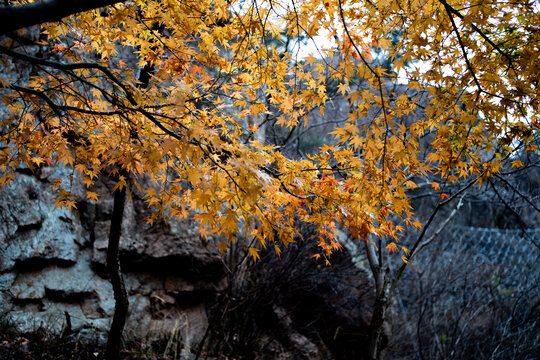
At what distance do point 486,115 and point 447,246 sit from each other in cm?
710

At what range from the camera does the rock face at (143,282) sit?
155 inches

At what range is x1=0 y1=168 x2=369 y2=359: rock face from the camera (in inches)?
155

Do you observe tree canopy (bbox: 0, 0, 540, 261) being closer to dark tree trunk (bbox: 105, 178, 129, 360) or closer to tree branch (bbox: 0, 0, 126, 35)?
tree branch (bbox: 0, 0, 126, 35)

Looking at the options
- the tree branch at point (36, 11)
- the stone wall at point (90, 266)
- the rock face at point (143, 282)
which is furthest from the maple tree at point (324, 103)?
the rock face at point (143, 282)

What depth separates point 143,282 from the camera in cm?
472

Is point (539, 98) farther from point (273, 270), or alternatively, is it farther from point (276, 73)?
point (273, 270)

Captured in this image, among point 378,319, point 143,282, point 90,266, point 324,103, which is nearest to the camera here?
point 324,103

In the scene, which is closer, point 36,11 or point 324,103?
point 36,11

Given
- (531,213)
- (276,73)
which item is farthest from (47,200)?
(531,213)

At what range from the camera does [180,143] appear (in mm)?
1919

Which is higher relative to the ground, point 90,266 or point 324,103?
point 324,103

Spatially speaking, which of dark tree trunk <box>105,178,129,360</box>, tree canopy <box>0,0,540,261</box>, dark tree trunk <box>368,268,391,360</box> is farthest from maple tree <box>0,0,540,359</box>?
dark tree trunk <box>368,268,391,360</box>

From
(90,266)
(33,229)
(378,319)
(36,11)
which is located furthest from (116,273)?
(378,319)

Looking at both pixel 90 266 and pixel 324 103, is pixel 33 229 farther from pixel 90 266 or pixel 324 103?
pixel 324 103
